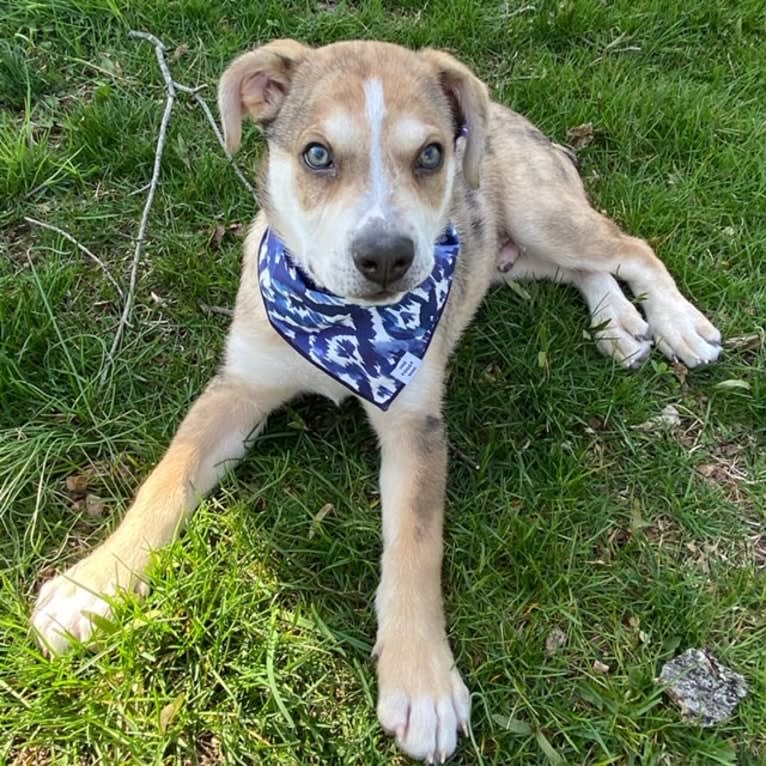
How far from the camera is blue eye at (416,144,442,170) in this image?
3479 millimetres

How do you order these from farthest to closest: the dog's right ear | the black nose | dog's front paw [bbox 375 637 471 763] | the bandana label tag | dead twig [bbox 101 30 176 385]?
dead twig [bbox 101 30 176 385], the bandana label tag, the dog's right ear, dog's front paw [bbox 375 637 471 763], the black nose

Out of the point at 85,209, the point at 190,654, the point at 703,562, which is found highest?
the point at 85,209

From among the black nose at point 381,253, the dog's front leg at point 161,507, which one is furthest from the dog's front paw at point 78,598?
the black nose at point 381,253

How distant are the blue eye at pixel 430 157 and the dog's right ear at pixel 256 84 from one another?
2.34 feet

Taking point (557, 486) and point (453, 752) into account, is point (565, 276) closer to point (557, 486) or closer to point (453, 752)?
point (557, 486)

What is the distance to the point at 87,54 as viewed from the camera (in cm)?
582

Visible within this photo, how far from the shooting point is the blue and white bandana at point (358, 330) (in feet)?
12.6

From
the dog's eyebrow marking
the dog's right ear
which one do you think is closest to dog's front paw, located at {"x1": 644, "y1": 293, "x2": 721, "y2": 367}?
the dog's eyebrow marking

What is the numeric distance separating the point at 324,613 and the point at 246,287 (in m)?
1.66

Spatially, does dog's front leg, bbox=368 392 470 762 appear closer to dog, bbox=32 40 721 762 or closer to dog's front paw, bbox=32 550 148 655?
dog, bbox=32 40 721 762

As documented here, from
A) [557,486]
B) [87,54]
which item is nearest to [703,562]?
[557,486]

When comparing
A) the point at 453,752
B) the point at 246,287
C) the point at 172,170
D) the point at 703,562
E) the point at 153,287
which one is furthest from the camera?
the point at 172,170

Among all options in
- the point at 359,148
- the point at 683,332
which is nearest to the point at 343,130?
the point at 359,148

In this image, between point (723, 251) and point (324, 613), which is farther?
point (723, 251)
